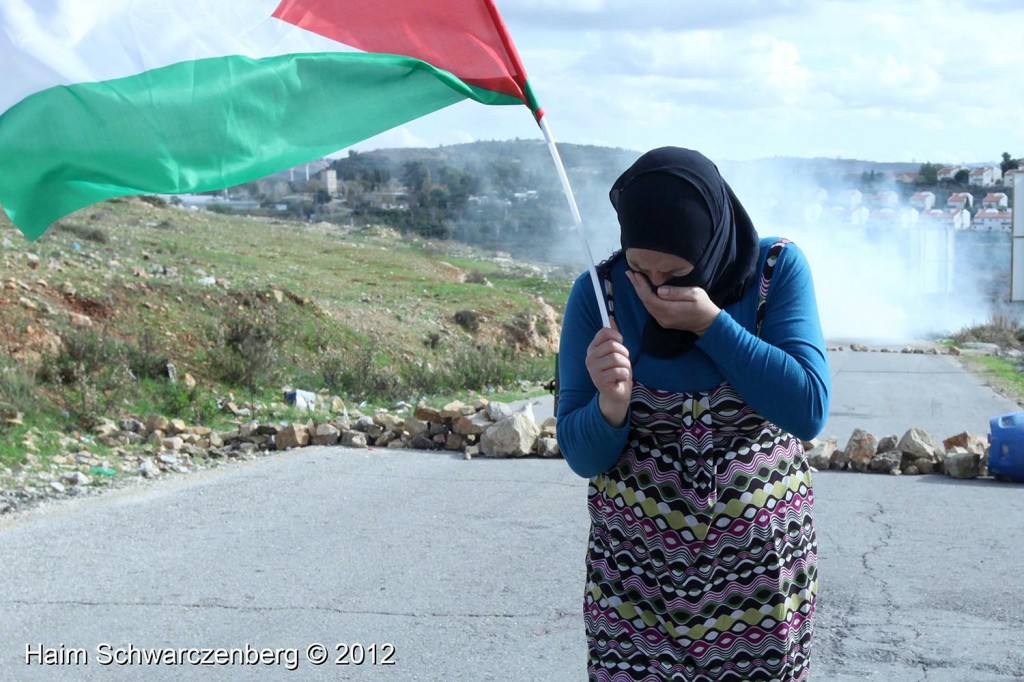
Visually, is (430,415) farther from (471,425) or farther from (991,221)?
(991,221)

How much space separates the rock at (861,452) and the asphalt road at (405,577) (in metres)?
0.21

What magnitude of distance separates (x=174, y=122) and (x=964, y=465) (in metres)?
7.35

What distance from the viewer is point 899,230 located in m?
55.6

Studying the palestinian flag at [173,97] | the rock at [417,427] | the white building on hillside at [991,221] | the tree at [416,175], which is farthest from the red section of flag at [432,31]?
the white building on hillside at [991,221]

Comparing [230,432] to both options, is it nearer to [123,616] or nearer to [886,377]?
[123,616]

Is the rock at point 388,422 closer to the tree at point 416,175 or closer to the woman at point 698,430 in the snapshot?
the woman at point 698,430

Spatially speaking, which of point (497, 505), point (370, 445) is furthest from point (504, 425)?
point (497, 505)

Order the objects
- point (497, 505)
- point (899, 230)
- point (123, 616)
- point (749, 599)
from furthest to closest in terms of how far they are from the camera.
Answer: point (899, 230) → point (497, 505) → point (123, 616) → point (749, 599)

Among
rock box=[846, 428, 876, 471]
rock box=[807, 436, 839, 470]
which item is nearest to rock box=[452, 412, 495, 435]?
rock box=[807, 436, 839, 470]

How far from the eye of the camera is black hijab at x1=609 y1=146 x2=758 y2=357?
97.5 inches

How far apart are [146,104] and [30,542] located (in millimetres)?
4186

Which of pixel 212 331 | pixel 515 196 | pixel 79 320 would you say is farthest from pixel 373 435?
pixel 515 196

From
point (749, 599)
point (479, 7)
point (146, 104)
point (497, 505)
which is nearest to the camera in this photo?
point (749, 599)

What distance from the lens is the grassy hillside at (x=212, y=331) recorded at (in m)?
12.1
